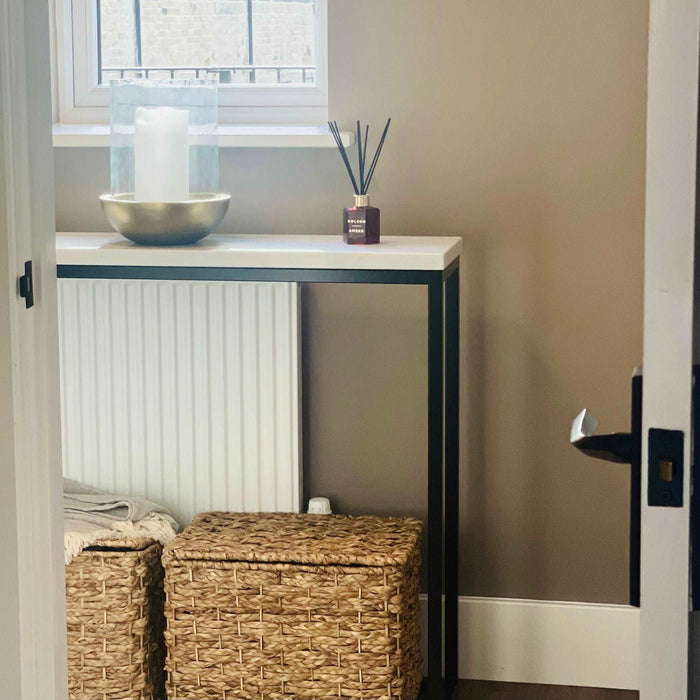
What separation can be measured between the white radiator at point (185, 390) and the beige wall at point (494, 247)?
111 millimetres

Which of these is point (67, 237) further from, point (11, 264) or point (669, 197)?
point (669, 197)

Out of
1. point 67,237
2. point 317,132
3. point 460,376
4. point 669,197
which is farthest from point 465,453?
point 669,197

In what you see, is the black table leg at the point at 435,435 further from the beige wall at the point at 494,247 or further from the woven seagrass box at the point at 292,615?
the beige wall at the point at 494,247

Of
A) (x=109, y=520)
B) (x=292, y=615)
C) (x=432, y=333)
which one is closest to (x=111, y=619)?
(x=109, y=520)

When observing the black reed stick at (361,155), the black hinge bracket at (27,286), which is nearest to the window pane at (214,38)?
the black reed stick at (361,155)

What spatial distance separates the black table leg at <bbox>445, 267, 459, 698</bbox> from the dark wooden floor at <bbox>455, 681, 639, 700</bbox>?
0.25 feet

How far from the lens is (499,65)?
2.44m

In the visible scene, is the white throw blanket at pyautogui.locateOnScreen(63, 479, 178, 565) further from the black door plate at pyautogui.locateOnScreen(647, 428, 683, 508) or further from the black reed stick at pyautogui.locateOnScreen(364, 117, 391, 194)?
the black door plate at pyautogui.locateOnScreen(647, 428, 683, 508)

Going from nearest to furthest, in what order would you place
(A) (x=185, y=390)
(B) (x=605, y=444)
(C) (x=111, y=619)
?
(B) (x=605, y=444) < (C) (x=111, y=619) < (A) (x=185, y=390)

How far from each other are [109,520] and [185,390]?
34 centimetres

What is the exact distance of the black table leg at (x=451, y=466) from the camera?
238 cm

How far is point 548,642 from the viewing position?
8.46 feet

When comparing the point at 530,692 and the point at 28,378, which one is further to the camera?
the point at 530,692

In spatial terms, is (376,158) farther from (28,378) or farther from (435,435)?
(28,378)
